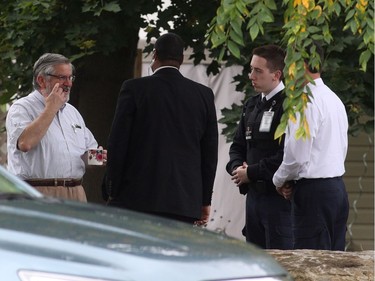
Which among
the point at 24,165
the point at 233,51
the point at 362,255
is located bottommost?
the point at 362,255

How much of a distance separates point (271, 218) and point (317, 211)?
1.35 ft

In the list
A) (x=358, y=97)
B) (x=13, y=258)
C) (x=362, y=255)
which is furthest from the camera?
(x=358, y=97)

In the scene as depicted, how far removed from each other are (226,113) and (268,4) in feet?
13.7

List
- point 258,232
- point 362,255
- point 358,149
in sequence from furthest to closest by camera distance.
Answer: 1. point 358,149
2. point 258,232
3. point 362,255

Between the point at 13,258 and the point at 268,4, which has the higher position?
the point at 268,4

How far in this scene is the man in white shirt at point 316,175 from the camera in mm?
7809

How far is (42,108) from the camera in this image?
25.4 ft

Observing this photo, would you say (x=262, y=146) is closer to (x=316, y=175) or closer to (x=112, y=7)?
(x=316, y=175)

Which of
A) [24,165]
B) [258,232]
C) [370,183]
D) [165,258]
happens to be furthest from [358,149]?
[165,258]

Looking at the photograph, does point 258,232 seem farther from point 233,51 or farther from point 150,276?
point 150,276

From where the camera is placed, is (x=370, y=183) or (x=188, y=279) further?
(x=370, y=183)

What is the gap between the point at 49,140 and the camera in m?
7.61

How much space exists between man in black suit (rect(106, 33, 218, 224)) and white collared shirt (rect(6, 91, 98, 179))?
256mm

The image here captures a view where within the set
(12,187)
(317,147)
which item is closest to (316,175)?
(317,147)
